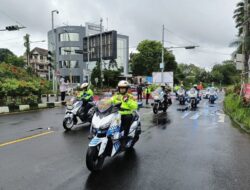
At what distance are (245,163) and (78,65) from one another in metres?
60.4

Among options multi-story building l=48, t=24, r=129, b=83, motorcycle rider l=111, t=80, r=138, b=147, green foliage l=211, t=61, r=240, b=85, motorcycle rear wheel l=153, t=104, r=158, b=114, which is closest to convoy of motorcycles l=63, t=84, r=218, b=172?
motorcycle rider l=111, t=80, r=138, b=147

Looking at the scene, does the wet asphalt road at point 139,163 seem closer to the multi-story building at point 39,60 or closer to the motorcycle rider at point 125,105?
the motorcycle rider at point 125,105

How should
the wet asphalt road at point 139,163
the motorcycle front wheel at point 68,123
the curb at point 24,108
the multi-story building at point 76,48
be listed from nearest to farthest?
1. the wet asphalt road at point 139,163
2. the motorcycle front wheel at point 68,123
3. the curb at point 24,108
4. the multi-story building at point 76,48

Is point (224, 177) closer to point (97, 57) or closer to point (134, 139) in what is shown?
point (134, 139)

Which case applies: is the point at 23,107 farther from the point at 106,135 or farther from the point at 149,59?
the point at 149,59

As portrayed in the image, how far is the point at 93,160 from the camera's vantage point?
5273 mm

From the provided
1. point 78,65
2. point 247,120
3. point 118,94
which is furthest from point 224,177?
point 78,65

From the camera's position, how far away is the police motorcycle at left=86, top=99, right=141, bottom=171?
17.3 ft

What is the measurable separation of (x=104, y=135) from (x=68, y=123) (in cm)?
496

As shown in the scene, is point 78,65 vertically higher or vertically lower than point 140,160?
higher

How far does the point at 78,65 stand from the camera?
211 ft

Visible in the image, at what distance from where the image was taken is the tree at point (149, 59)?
69562 mm

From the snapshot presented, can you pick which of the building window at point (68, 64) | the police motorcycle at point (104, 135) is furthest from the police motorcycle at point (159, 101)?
the building window at point (68, 64)

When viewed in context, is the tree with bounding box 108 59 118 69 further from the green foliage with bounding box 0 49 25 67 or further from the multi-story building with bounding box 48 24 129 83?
the green foliage with bounding box 0 49 25 67
